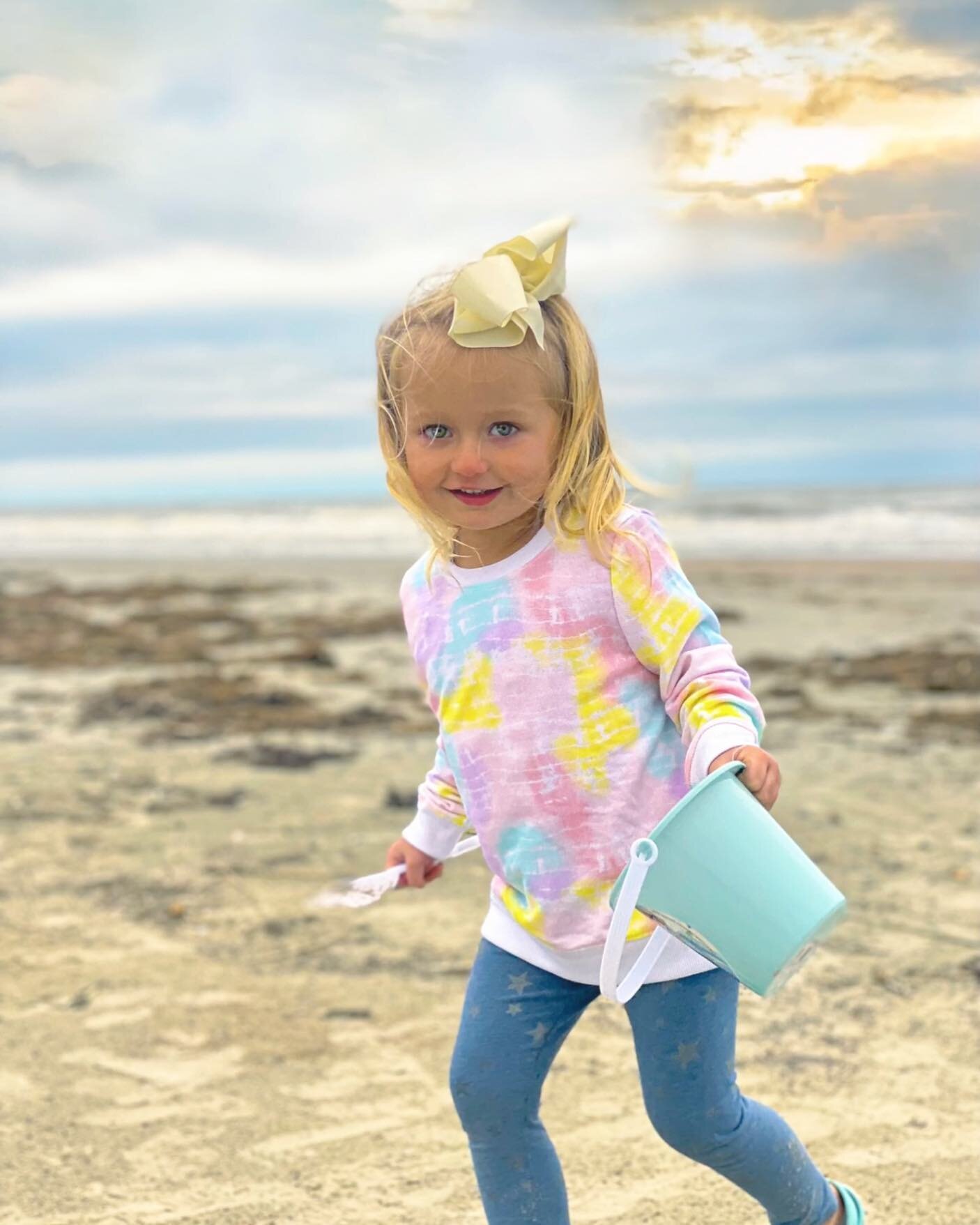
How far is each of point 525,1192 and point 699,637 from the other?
90 cm

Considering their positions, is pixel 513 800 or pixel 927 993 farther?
pixel 927 993

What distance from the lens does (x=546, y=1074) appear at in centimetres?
216

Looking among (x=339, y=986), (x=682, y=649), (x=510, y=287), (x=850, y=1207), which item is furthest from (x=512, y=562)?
(x=339, y=986)

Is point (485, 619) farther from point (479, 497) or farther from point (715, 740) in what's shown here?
point (715, 740)

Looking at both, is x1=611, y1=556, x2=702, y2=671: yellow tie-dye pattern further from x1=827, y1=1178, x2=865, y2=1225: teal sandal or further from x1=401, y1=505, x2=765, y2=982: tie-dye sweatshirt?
x1=827, y1=1178, x2=865, y2=1225: teal sandal

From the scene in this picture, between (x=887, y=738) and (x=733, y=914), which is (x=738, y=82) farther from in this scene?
(x=887, y=738)

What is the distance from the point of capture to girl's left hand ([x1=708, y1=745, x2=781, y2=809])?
1.88 meters

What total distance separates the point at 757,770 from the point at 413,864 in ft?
2.61

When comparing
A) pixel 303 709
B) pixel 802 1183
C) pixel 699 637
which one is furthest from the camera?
pixel 303 709

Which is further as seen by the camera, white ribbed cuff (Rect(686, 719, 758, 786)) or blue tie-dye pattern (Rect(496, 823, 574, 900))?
blue tie-dye pattern (Rect(496, 823, 574, 900))

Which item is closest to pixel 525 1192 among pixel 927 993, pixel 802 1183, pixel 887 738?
pixel 802 1183

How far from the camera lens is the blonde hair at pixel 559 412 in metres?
2.12

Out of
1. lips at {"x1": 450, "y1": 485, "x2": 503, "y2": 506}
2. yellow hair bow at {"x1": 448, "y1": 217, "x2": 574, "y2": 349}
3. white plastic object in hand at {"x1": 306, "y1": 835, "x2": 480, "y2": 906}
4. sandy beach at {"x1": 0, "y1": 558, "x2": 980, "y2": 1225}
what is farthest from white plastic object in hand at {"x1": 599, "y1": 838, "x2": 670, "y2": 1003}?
sandy beach at {"x1": 0, "y1": 558, "x2": 980, "y2": 1225}

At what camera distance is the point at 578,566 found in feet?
7.04
